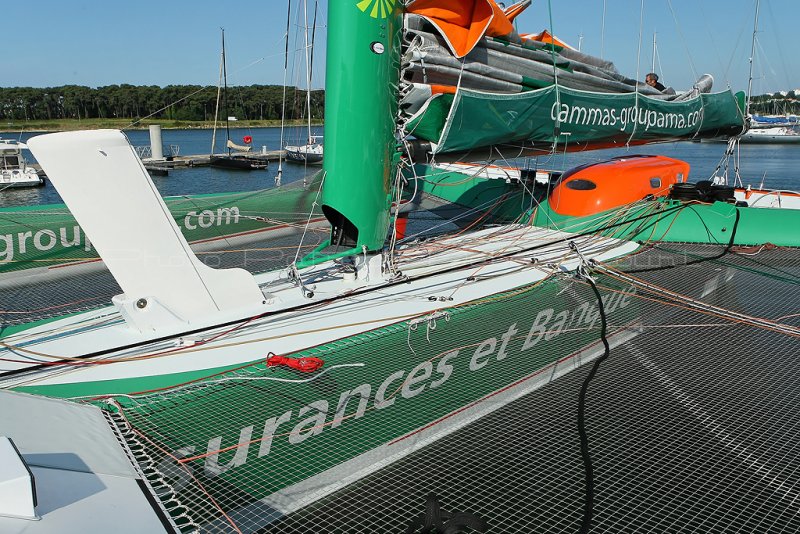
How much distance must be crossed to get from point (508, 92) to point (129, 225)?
11.9 ft

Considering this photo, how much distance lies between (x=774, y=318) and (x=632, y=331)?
136 centimetres

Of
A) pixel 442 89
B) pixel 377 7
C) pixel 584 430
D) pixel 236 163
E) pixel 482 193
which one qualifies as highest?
pixel 377 7

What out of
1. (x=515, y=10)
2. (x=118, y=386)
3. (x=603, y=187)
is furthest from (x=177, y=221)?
(x=603, y=187)

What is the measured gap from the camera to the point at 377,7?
464 centimetres

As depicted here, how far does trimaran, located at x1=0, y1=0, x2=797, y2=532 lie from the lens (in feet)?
8.70

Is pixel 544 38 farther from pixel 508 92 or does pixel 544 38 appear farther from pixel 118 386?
pixel 118 386

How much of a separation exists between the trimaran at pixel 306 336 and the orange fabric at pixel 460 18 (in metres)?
0.04

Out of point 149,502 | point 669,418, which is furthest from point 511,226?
point 149,502

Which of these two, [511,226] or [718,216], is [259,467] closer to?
[511,226]

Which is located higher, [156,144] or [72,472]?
[72,472]

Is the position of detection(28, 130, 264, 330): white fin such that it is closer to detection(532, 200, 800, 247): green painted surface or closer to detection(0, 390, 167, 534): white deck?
detection(0, 390, 167, 534): white deck

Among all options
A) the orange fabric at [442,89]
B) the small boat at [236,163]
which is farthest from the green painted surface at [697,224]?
the small boat at [236,163]

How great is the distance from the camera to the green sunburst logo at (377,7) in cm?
458

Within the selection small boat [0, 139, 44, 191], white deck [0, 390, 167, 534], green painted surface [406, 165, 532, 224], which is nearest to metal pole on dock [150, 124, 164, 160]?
small boat [0, 139, 44, 191]
